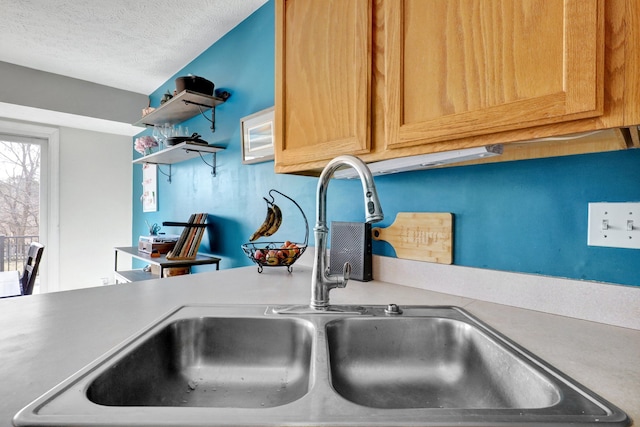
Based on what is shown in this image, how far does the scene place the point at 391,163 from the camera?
1.11 metres

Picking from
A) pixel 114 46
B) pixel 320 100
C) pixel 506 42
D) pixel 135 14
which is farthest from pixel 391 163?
pixel 114 46

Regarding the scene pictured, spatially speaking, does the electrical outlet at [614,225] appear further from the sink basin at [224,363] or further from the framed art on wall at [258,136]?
the framed art on wall at [258,136]

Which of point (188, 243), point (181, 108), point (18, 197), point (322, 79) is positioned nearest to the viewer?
point (322, 79)

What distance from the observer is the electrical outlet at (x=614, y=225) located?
809 mm

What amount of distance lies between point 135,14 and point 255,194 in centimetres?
134

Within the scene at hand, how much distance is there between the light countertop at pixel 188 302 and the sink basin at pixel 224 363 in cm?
9

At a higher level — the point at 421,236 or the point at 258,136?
the point at 258,136

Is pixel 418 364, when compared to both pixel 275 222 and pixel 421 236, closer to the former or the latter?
pixel 421 236

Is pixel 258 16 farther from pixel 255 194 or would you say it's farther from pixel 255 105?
pixel 255 194

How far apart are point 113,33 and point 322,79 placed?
1993 mm

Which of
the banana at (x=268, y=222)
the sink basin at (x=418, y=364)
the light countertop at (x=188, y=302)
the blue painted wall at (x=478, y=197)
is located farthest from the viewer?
the banana at (x=268, y=222)

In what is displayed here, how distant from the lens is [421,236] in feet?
4.01

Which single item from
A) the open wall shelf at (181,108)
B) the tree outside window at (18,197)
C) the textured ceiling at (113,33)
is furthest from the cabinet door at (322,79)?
the tree outside window at (18,197)

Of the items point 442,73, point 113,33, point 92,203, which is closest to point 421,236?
point 442,73
